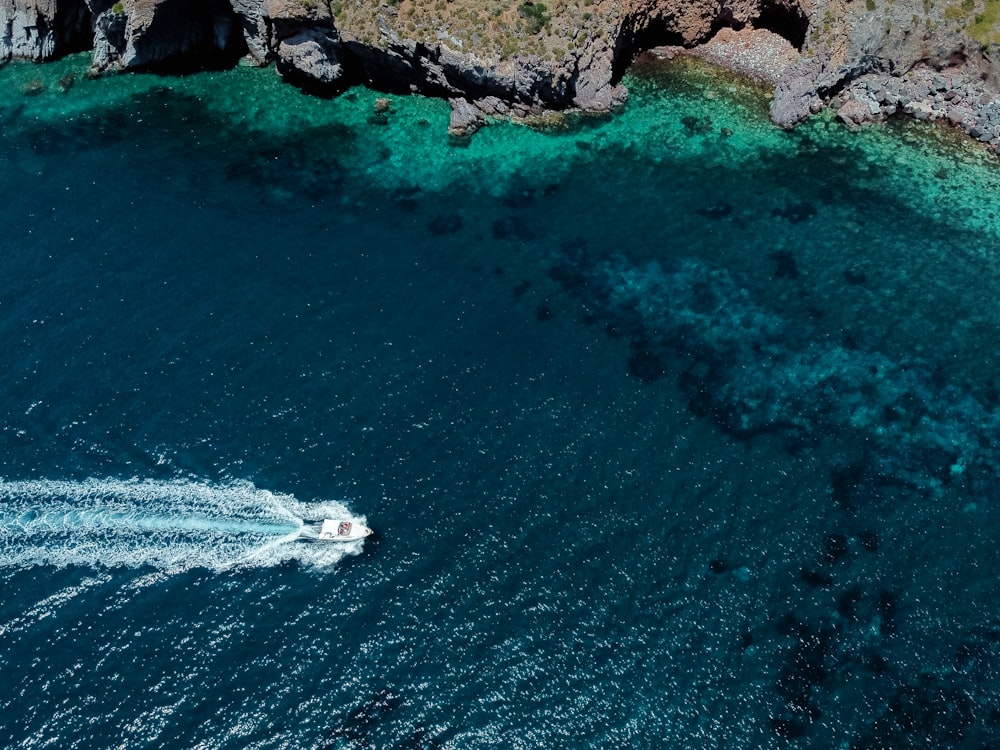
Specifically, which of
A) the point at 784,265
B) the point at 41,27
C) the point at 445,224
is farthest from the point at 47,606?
the point at 41,27

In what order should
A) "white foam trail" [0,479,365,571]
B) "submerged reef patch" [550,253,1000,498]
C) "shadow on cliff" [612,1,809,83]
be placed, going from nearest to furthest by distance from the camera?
1. "white foam trail" [0,479,365,571]
2. "submerged reef patch" [550,253,1000,498]
3. "shadow on cliff" [612,1,809,83]

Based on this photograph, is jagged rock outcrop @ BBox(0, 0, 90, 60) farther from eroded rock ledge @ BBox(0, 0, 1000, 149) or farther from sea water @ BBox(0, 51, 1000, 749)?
sea water @ BBox(0, 51, 1000, 749)

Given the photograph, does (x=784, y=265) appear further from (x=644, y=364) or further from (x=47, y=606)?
(x=47, y=606)

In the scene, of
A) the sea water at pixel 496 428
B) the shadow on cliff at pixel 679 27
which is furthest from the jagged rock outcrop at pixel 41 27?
the shadow on cliff at pixel 679 27

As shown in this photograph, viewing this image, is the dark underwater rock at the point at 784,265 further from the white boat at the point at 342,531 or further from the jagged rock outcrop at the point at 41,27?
the jagged rock outcrop at the point at 41,27

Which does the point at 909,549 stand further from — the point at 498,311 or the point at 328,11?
the point at 328,11

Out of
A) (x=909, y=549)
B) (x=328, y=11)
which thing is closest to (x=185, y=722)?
(x=909, y=549)

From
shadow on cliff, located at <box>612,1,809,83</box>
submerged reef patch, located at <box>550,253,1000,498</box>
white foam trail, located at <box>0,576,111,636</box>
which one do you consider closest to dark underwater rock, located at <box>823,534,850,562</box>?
submerged reef patch, located at <box>550,253,1000,498</box>
